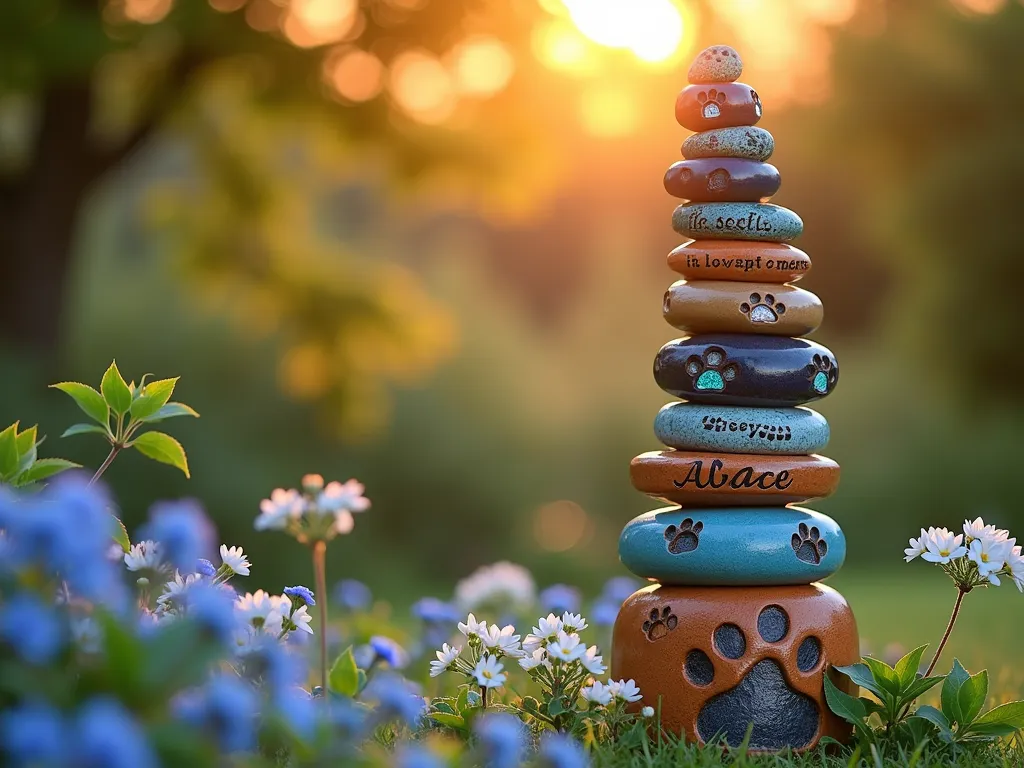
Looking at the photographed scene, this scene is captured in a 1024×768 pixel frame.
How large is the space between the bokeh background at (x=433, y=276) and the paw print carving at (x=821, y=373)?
8.96 ft

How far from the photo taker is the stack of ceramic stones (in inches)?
96.3

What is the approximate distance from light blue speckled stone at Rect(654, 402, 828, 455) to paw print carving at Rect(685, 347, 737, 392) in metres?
0.06

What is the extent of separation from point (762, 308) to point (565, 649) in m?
0.91

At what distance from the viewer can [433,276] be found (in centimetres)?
1302

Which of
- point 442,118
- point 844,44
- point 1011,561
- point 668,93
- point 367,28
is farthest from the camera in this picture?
point 668,93

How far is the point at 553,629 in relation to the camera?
7.89ft

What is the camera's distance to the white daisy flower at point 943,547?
238 cm

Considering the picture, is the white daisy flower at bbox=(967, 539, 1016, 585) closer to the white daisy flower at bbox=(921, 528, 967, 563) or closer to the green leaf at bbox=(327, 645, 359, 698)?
the white daisy flower at bbox=(921, 528, 967, 563)

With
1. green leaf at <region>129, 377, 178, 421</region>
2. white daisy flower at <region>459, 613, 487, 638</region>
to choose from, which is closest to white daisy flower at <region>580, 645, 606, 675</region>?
white daisy flower at <region>459, 613, 487, 638</region>

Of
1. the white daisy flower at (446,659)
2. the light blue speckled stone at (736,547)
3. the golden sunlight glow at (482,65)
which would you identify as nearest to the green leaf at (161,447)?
the white daisy flower at (446,659)

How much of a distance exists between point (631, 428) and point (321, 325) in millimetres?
3947

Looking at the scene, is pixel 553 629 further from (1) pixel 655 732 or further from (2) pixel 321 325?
(2) pixel 321 325

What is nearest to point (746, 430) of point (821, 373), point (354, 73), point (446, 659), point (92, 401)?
point (821, 373)

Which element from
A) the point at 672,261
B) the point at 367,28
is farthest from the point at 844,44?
the point at 672,261
